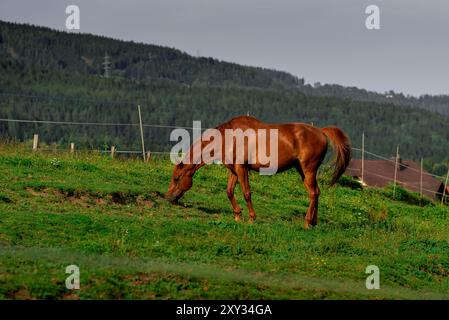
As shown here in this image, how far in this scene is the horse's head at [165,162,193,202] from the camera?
897 inches

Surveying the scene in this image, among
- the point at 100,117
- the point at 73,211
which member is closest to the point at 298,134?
the point at 73,211

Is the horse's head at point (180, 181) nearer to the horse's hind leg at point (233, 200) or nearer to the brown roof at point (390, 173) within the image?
the horse's hind leg at point (233, 200)

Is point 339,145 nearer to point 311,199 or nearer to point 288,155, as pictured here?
point 288,155

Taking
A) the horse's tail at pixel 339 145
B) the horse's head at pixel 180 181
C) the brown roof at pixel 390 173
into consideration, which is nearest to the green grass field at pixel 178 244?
the horse's head at pixel 180 181

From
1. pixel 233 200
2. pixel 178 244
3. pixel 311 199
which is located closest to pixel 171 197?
pixel 233 200

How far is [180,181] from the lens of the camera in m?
22.9

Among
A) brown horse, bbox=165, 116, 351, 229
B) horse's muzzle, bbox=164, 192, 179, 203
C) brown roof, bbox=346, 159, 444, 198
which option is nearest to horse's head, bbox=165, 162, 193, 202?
horse's muzzle, bbox=164, 192, 179, 203

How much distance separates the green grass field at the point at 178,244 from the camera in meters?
13.1

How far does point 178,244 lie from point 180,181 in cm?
603

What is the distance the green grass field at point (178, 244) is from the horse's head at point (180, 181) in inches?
14.2

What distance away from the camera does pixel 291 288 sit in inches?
536
